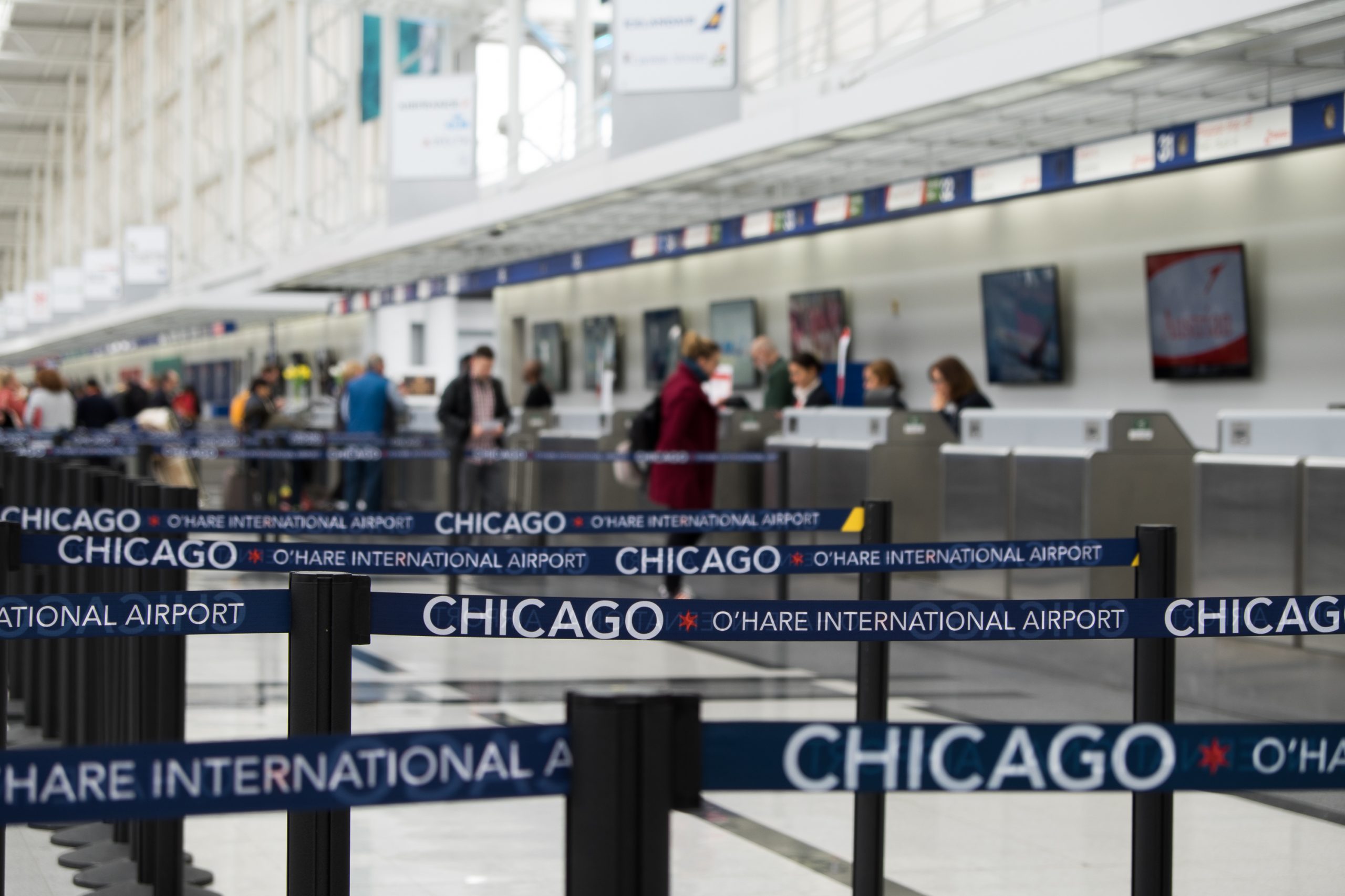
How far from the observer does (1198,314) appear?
11391 millimetres

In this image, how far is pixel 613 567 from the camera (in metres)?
3.58

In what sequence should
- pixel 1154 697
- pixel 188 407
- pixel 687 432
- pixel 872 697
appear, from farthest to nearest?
pixel 188 407
pixel 687 432
pixel 872 697
pixel 1154 697

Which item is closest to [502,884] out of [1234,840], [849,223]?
[1234,840]

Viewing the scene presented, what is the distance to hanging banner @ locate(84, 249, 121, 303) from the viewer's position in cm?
3869

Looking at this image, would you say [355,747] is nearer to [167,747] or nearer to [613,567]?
[167,747]

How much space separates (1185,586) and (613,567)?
611cm

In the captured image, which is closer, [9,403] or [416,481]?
[416,481]

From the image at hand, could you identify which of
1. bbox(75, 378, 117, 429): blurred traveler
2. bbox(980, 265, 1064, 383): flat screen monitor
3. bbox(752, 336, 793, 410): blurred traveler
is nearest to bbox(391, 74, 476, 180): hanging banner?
bbox(75, 378, 117, 429): blurred traveler

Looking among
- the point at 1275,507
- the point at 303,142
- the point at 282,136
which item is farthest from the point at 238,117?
the point at 1275,507

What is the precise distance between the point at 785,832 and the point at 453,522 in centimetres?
135

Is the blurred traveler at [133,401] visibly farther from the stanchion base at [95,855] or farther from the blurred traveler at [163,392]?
the stanchion base at [95,855]

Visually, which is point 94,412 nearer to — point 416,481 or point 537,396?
point 416,481

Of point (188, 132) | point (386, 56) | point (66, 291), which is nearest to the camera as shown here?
point (386, 56)

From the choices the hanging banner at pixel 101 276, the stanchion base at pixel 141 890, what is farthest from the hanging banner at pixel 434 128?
the hanging banner at pixel 101 276
